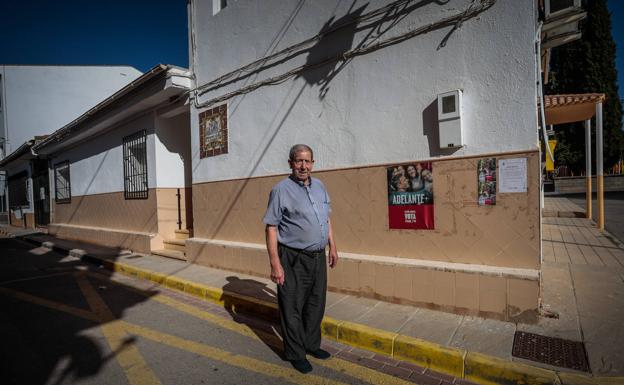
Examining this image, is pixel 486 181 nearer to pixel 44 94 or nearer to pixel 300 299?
pixel 300 299

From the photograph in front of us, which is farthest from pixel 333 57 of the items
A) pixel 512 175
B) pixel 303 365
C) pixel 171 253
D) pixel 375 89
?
pixel 171 253

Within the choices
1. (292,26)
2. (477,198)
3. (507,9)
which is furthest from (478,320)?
(292,26)

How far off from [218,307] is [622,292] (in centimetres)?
496

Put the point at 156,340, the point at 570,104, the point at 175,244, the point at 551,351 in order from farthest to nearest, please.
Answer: the point at 175,244, the point at 570,104, the point at 156,340, the point at 551,351

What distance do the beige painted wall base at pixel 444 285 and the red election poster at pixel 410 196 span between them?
1.49 feet

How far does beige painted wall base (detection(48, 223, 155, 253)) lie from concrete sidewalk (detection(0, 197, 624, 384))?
304cm

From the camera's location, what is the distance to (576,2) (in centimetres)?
354

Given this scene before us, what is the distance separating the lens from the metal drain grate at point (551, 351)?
2.65 m

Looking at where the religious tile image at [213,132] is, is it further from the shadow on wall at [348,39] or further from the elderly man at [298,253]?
the elderly man at [298,253]

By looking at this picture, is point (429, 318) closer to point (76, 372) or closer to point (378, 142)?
point (378, 142)

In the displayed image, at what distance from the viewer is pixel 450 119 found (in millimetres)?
3719

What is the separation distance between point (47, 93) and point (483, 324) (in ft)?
96.3

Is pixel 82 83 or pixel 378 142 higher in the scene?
pixel 82 83

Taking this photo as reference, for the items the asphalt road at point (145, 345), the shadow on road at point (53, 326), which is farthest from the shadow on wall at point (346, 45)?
the shadow on road at point (53, 326)
